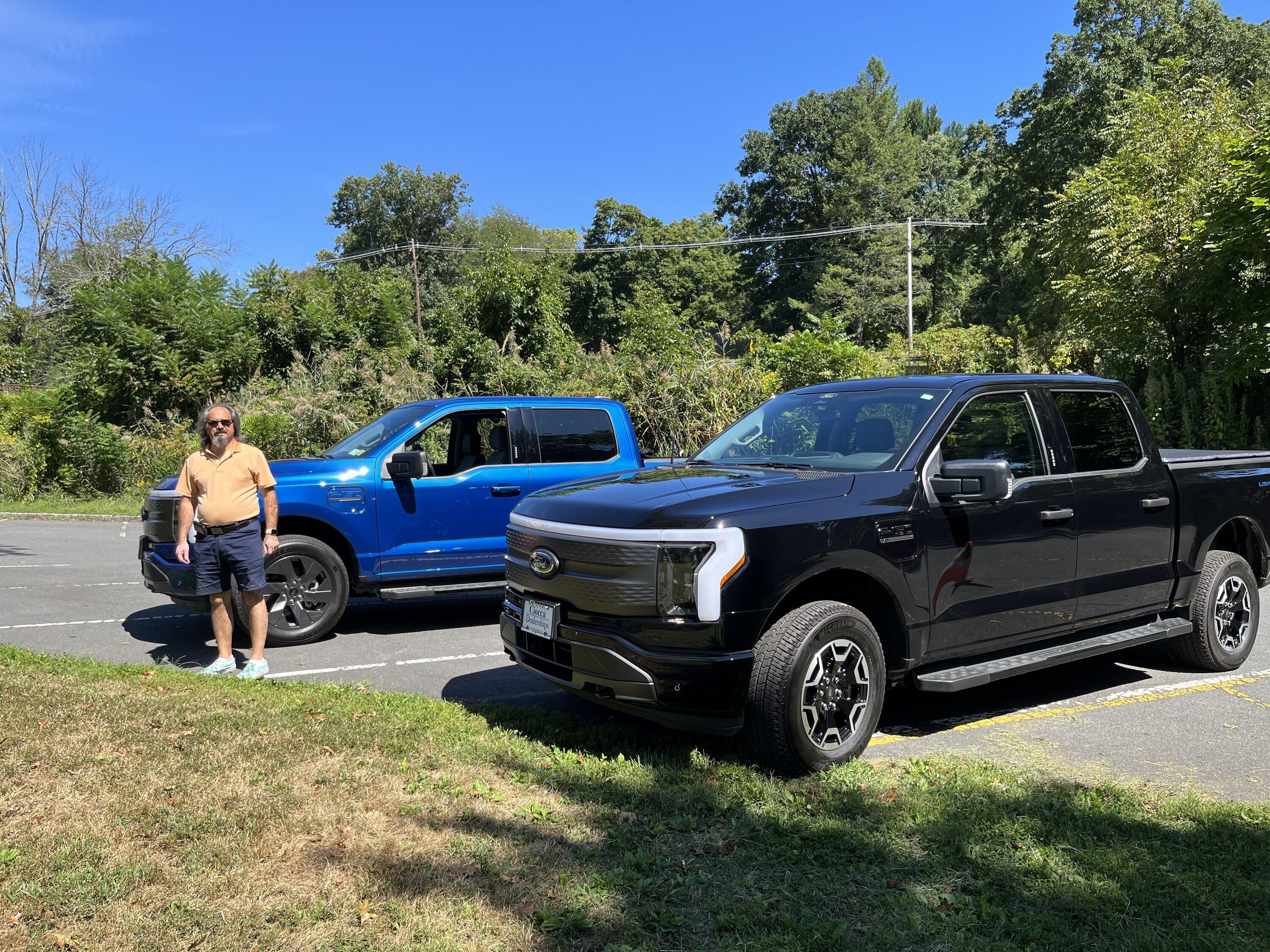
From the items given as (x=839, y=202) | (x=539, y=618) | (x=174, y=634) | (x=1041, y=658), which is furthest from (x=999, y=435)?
(x=839, y=202)

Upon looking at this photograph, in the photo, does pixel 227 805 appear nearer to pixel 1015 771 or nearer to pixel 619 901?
pixel 619 901

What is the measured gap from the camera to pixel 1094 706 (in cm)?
591

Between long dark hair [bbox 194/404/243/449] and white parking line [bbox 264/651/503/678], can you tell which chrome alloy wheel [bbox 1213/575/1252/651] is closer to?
white parking line [bbox 264/651/503/678]

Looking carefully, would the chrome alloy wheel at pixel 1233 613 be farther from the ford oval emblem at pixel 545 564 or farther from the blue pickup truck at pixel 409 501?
the blue pickup truck at pixel 409 501

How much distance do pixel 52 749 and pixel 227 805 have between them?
3.98ft

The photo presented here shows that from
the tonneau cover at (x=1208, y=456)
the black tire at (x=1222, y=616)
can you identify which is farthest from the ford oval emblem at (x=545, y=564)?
the black tire at (x=1222, y=616)

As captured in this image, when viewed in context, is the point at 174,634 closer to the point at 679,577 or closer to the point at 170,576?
the point at 170,576

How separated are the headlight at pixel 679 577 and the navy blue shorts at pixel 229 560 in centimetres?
346

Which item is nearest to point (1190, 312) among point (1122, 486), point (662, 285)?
point (1122, 486)

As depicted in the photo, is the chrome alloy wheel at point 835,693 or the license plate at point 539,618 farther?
the license plate at point 539,618

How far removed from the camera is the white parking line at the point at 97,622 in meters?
8.48

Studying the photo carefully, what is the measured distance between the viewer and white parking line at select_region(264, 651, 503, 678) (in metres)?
6.89

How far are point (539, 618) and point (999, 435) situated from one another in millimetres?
2831

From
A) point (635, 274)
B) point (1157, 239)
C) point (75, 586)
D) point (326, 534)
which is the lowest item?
point (75, 586)
